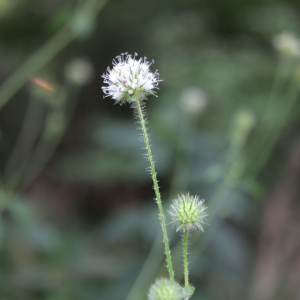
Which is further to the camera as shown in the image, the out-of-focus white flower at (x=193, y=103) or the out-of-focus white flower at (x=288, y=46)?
the out-of-focus white flower at (x=193, y=103)

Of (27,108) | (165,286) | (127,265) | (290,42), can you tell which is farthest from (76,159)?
(165,286)

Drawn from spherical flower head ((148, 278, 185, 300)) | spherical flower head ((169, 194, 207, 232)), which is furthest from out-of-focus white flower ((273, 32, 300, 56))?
spherical flower head ((148, 278, 185, 300))

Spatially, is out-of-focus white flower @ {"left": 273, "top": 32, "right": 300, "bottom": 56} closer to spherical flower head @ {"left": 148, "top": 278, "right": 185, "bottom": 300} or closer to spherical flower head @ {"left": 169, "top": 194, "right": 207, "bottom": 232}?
spherical flower head @ {"left": 169, "top": 194, "right": 207, "bottom": 232}

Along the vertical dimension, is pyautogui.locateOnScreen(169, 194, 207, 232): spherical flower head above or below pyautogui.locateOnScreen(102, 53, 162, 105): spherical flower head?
below

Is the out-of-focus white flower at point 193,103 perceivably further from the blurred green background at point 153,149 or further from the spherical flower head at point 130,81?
the spherical flower head at point 130,81

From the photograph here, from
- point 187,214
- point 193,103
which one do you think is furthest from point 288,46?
point 187,214

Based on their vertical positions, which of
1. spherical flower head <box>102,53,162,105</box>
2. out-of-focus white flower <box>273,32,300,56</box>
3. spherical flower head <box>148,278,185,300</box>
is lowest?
spherical flower head <box>148,278,185,300</box>

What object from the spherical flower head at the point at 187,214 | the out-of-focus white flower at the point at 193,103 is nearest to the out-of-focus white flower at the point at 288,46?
the out-of-focus white flower at the point at 193,103

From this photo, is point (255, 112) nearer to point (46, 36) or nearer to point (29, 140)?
point (46, 36)
